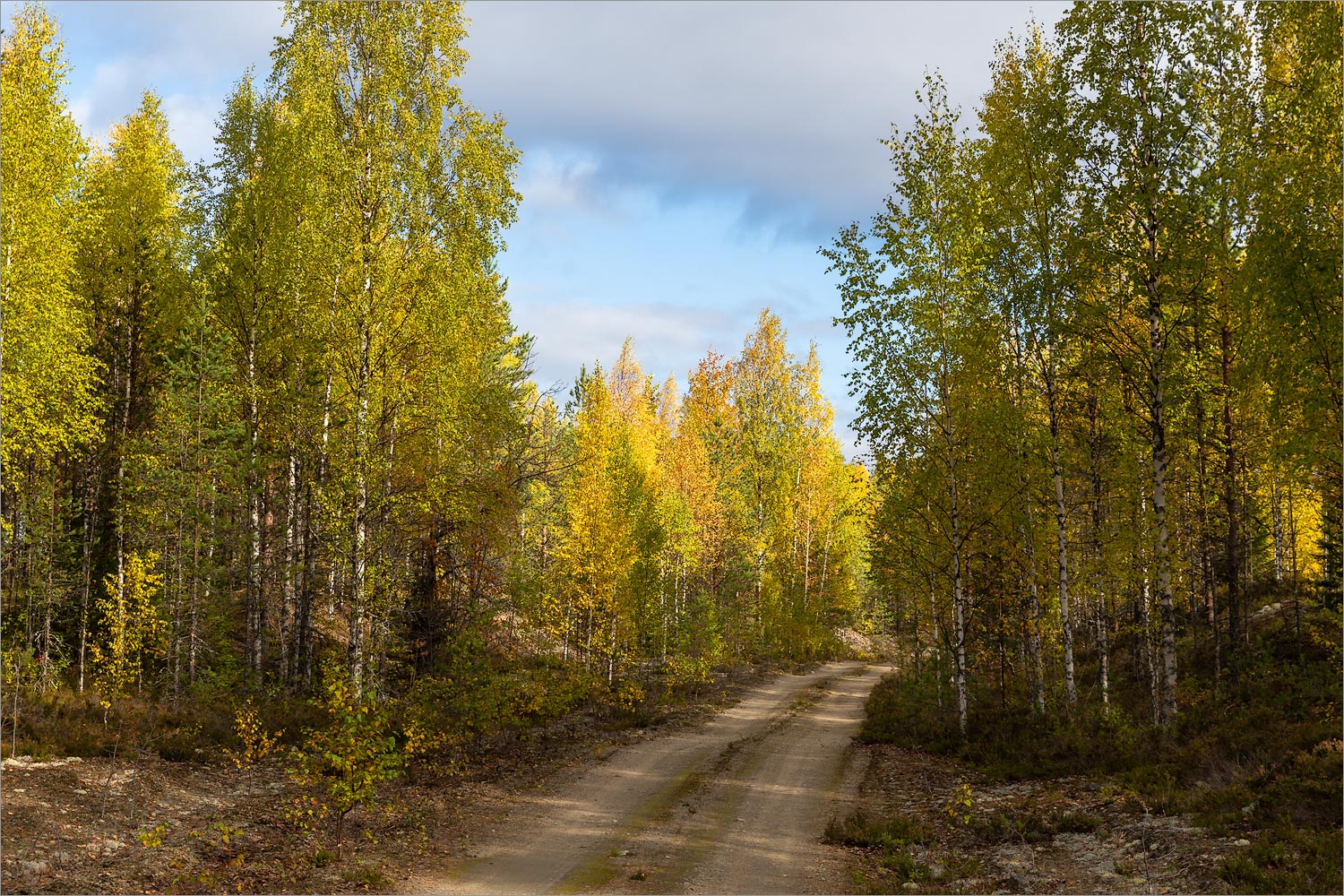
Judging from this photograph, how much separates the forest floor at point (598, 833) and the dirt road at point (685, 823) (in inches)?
1.8

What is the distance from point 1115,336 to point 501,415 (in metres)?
14.3

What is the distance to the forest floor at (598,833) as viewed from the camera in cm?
976

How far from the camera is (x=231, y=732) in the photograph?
16453mm

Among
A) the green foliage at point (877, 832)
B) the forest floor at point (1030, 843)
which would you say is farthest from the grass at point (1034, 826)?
the green foliage at point (877, 832)

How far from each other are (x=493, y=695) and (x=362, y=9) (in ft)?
49.7

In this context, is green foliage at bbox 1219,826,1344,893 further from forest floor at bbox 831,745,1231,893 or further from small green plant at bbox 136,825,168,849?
small green plant at bbox 136,825,168,849

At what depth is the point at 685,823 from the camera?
12797 millimetres

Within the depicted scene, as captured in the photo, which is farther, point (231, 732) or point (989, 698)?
point (989, 698)

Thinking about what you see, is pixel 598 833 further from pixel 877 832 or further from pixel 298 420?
pixel 298 420

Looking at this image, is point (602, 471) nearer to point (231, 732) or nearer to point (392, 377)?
point (392, 377)

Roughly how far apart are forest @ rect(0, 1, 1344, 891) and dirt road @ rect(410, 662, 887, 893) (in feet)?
7.67

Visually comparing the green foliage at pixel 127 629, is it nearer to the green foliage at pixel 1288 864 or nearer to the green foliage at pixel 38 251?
the green foliage at pixel 38 251

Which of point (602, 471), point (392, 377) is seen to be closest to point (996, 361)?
point (602, 471)

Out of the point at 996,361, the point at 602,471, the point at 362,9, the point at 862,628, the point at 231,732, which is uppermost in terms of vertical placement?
the point at 362,9
